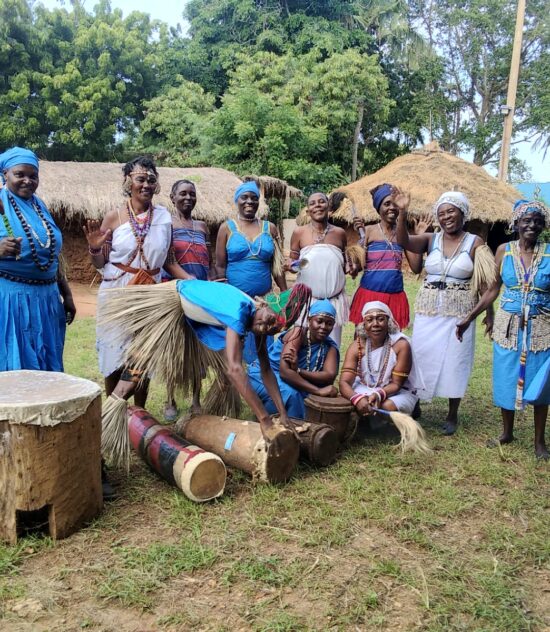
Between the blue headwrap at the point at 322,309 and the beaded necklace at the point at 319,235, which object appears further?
the beaded necklace at the point at 319,235

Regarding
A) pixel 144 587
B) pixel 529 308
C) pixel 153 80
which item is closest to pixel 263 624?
pixel 144 587

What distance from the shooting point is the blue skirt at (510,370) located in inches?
158

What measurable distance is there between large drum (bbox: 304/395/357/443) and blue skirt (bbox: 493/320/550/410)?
1.11 metres

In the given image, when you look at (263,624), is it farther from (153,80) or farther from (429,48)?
(429,48)

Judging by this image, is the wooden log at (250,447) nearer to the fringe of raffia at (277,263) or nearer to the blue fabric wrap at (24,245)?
the fringe of raffia at (277,263)

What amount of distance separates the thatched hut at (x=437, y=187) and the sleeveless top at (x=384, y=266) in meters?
10.1

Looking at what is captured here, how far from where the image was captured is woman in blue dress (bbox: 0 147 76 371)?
128 inches

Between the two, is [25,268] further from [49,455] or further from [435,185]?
[435,185]

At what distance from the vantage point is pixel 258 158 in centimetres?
1602

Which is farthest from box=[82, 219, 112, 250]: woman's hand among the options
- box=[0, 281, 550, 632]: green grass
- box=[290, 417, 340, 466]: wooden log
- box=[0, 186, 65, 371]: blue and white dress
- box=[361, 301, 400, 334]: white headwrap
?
box=[361, 301, 400, 334]: white headwrap

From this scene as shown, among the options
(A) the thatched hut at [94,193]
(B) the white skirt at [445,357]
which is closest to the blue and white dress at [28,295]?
(B) the white skirt at [445,357]

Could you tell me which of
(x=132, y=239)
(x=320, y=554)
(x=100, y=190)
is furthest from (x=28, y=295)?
(x=100, y=190)

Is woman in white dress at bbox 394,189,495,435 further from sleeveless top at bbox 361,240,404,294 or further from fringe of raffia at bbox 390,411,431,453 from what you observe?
fringe of raffia at bbox 390,411,431,453

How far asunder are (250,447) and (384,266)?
1.97 meters
